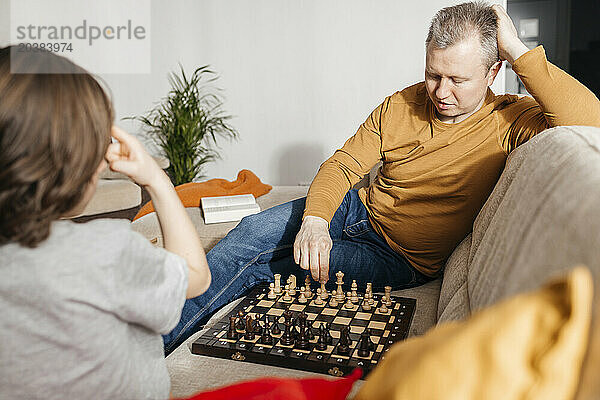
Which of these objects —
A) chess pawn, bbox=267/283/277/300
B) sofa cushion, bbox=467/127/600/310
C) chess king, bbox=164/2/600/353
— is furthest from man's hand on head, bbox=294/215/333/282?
sofa cushion, bbox=467/127/600/310

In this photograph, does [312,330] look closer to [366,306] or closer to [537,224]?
[366,306]

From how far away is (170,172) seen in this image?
13.5 ft

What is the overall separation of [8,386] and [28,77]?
42 cm

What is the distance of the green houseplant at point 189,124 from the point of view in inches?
156

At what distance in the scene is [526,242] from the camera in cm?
89

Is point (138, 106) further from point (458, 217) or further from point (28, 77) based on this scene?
point (28, 77)

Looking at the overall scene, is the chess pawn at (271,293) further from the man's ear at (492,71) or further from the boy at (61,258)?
the man's ear at (492,71)

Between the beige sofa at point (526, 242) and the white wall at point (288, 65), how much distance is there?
→ 2441 millimetres

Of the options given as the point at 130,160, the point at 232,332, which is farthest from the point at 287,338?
the point at 130,160

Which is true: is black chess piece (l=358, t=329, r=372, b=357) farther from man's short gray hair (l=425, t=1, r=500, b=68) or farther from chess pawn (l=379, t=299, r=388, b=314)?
man's short gray hair (l=425, t=1, r=500, b=68)

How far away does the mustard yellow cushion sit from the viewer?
52 cm

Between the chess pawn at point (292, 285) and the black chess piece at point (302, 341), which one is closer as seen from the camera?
the black chess piece at point (302, 341)

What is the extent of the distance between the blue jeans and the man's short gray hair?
0.62 meters

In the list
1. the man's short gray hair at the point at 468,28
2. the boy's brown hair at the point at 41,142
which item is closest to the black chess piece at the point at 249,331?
the boy's brown hair at the point at 41,142
